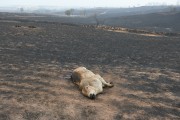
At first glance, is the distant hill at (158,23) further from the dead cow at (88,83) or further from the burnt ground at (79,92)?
the dead cow at (88,83)

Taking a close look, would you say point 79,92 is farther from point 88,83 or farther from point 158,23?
point 158,23

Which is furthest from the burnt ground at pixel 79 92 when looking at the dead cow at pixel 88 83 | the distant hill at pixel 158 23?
the distant hill at pixel 158 23

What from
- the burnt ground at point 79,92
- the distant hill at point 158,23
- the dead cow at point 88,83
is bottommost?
the distant hill at point 158,23

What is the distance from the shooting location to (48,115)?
33.5 ft

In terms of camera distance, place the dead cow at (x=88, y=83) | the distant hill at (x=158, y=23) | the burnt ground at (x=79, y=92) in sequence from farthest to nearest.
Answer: the distant hill at (x=158, y=23)
the dead cow at (x=88, y=83)
the burnt ground at (x=79, y=92)

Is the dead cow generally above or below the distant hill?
above

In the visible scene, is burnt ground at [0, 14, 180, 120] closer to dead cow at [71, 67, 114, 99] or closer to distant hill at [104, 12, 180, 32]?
dead cow at [71, 67, 114, 99]

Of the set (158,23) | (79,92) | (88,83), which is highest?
(88,83)

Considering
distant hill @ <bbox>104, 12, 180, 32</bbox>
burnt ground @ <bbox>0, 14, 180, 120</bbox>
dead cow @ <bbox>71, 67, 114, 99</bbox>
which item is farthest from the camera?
distant hill @ <bbox>104, 12, 180, 32</bbox>

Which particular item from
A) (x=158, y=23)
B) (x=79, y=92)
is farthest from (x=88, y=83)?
(x=158, y=23)

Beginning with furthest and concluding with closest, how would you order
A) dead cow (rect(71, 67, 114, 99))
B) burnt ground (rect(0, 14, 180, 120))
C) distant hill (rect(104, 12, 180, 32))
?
distant hill (rect(104, 12, 180, 32)) → dead cow (rect(71, 67, 114, 99)) → burnt ground (rect(0, 14, 180, 120))

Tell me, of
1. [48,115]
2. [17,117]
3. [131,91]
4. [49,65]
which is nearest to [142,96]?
[131,91]

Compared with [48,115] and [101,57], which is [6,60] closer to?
[101,57]

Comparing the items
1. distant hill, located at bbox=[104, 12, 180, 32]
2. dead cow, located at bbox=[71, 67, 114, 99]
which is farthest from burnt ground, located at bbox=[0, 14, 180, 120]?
distant hill, located at bbox=[104, 12, 180, 32]
